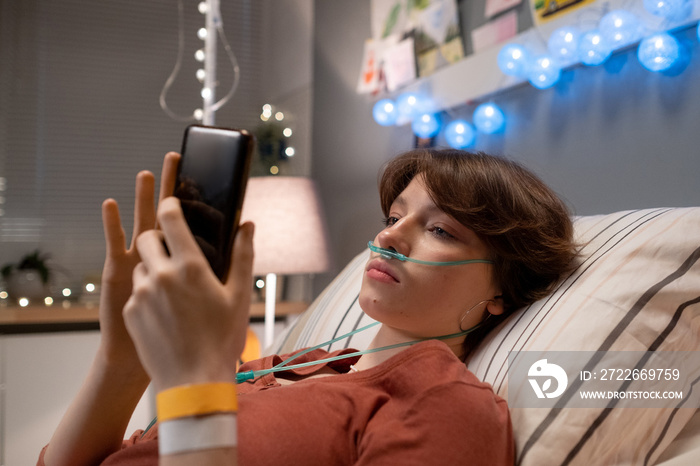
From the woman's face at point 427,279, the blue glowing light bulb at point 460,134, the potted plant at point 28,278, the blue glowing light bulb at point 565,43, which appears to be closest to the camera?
the woman's face at point 427,279

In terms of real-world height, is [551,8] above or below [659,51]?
above

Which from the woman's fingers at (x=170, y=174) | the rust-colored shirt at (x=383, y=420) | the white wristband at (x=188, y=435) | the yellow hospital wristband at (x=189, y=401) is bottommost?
the rust-colored shirt at (x=383, y=420)

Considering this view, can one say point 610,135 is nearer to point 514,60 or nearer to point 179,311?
point 514,60

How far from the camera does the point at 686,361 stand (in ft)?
3.13

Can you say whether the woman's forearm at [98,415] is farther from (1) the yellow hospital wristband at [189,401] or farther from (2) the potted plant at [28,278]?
(2) the potted plant at [28,278]

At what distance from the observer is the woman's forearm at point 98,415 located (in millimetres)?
890

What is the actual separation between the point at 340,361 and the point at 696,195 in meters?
0.82

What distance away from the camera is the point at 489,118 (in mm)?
1881

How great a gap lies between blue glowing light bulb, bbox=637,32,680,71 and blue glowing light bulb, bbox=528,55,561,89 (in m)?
0.29

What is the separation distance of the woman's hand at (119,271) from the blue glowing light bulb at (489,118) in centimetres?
130

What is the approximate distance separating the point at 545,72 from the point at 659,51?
0.35m

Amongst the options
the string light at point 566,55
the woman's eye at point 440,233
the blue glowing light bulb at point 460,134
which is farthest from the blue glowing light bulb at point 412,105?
the woman's eye at point 440,233

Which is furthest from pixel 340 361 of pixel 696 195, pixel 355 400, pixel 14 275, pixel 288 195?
pixel 14 275

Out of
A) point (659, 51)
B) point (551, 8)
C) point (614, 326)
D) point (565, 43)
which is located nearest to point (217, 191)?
point (614, 326)
